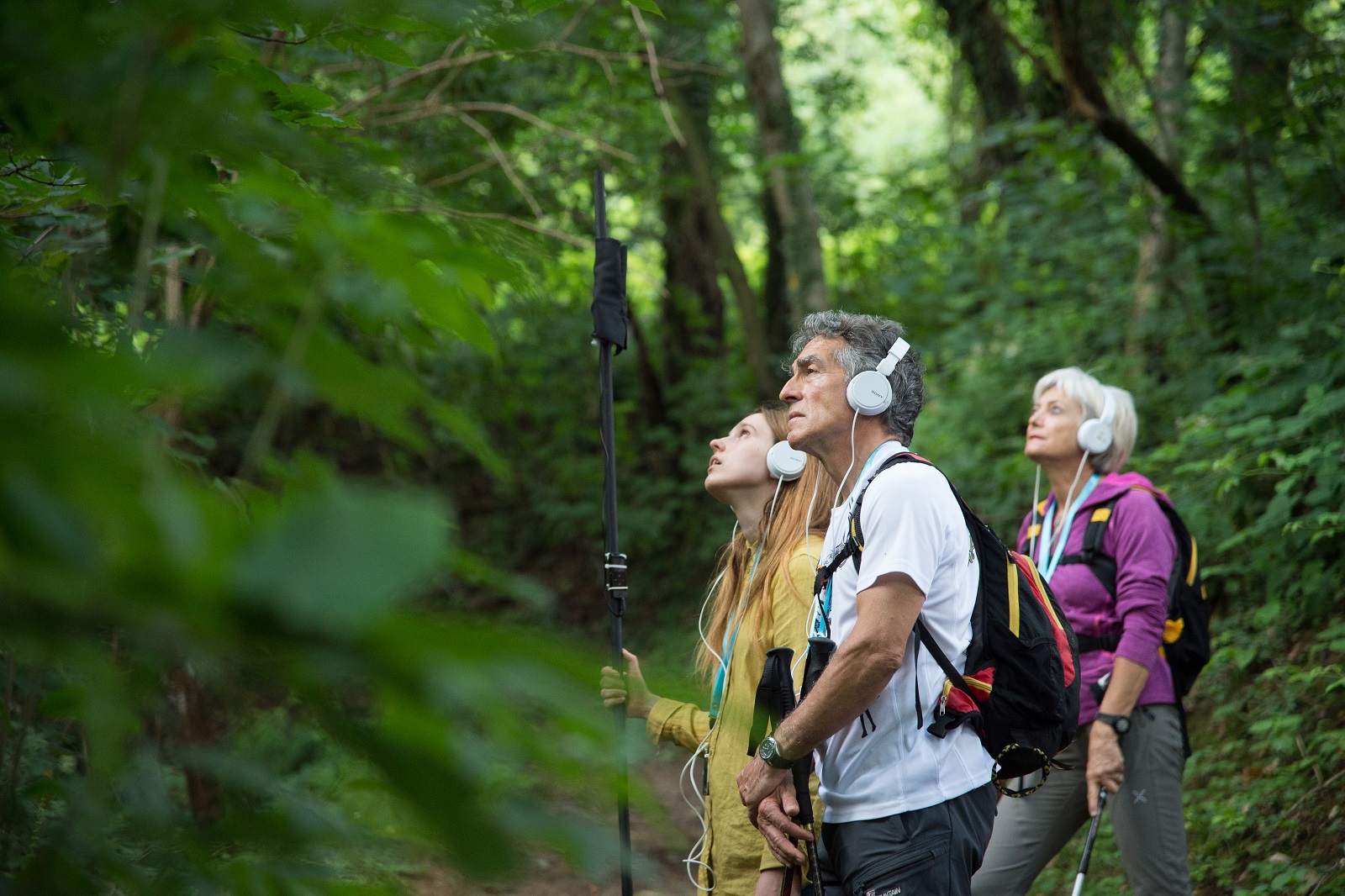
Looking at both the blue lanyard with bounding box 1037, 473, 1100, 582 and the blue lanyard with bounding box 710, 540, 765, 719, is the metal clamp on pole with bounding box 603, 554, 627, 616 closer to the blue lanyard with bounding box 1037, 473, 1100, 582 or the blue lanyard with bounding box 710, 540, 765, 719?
the blue lanyard with bounding box 710, 540, 765, 719

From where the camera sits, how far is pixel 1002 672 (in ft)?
7.57

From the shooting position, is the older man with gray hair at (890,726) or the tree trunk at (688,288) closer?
the older man with gray hair at (890,726)

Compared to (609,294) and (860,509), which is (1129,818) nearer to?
(860,509)

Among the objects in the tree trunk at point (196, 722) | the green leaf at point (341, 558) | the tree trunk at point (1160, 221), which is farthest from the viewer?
the tree trunk at point (1160, 221)

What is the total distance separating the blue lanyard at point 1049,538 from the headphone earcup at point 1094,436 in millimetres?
132

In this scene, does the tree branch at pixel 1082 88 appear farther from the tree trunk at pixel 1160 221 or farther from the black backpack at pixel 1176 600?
the black backpack at pixel 1176 600

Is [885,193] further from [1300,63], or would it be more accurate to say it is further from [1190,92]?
[1300,63]

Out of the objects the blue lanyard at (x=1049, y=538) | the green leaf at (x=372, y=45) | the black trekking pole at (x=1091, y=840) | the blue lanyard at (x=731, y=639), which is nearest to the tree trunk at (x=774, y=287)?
the blue lanyard at (x=1049, y=538)

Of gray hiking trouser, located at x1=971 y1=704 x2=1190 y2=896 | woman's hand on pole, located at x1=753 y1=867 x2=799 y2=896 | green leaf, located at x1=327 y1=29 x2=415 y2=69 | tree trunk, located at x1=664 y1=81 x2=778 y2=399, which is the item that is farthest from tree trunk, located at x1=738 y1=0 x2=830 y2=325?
green leaf, located at x1=327 y1=29 x2=415 y2=69

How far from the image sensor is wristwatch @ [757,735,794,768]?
2.22m

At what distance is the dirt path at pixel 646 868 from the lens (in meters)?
0.71

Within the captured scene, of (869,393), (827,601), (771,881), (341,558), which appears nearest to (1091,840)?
(771,881)

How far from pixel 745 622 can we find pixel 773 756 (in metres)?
0.58

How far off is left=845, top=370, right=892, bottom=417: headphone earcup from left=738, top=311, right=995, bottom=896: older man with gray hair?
0.10 meters
